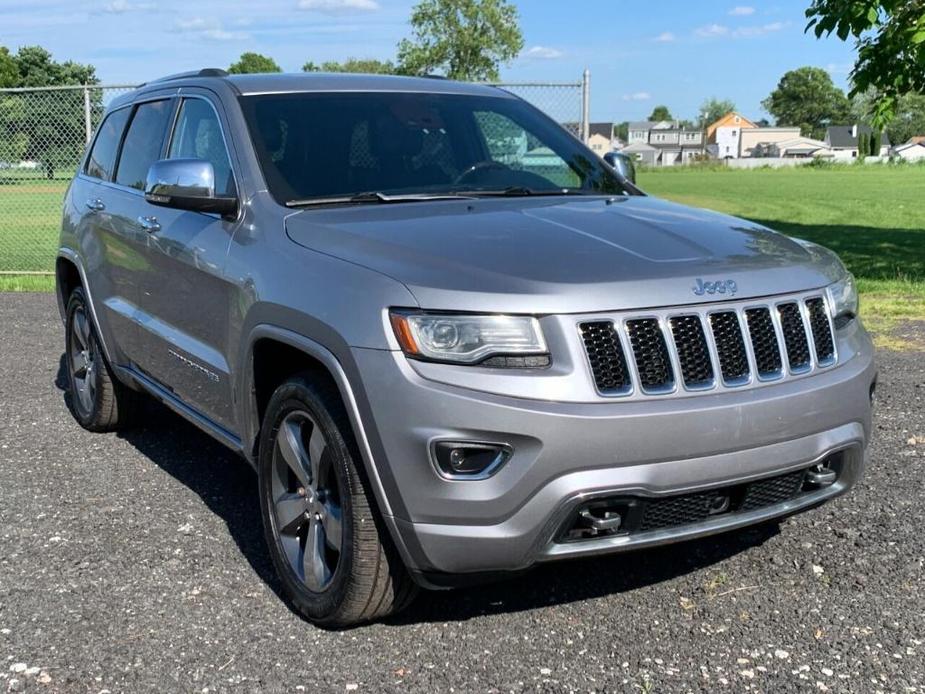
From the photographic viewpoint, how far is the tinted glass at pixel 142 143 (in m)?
5.10

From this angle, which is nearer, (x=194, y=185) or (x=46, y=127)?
(x=194, y=185)

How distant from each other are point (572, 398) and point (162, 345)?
7.78 feet

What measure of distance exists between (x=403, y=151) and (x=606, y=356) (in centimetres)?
172

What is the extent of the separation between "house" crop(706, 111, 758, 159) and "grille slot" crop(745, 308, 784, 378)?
527 feet

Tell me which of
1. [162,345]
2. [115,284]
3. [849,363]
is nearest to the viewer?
[849,363]

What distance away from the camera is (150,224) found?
15.5 feet

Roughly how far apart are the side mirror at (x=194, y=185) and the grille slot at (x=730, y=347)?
6.07 feet

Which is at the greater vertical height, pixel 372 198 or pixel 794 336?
pixel 372 198

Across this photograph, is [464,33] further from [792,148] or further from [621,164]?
[792,148]

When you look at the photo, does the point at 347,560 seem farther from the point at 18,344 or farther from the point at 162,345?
the point at 18,344

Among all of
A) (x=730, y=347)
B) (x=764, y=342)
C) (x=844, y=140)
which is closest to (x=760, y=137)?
(x=844, y=140)

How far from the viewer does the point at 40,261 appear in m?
14.4

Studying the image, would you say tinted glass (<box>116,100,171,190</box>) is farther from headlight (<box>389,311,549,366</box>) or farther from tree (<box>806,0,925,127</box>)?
tree (<box>806,0,925,127</box>)

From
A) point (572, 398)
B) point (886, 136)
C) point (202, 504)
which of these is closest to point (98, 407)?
point (202, 504)
